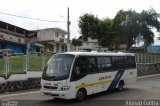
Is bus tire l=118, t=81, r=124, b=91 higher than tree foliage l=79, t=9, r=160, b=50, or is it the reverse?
tree foliage l=79, t=9, r=160, b=50

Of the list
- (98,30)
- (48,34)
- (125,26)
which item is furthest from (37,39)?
(125,26)

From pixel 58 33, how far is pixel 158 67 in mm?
37625

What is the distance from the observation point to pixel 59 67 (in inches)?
551

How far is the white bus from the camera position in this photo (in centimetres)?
1353

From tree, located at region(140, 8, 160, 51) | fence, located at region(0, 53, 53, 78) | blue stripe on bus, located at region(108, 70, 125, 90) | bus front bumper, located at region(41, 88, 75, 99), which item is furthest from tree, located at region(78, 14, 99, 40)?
bus front bumper, located at region(41, 88, 75, 99)

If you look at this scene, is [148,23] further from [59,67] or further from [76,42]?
[59,67]

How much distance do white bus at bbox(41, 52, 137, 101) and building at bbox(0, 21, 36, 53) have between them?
36033 mm

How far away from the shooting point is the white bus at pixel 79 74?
13531 mm

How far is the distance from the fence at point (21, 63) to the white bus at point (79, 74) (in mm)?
6191

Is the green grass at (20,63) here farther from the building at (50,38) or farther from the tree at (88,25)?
the building at (50,38)

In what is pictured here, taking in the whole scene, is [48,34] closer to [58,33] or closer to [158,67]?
[58,33]

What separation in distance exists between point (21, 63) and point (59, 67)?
26.8ft

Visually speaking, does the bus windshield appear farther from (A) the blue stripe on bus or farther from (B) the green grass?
(B) the green grass

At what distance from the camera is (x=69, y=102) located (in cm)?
1398
